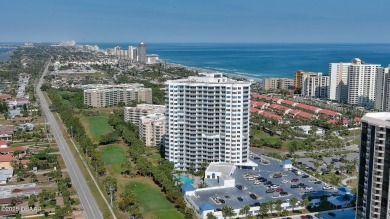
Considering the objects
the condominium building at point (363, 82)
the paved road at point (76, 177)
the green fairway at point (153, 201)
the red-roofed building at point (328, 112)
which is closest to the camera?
the green fairway at point (153, 201)

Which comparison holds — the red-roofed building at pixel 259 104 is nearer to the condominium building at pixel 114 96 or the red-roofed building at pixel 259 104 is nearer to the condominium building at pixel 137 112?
the condominium building at pixel 114 96

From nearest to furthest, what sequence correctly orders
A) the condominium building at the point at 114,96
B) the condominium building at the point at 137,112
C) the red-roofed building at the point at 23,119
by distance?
the condominium building at the point at 137,112 → the red-roofed building at the point at 23,119 → the condominium building at the point at 114,96

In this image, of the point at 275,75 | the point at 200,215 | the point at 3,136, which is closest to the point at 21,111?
the point at 3,136

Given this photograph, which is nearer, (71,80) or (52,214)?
(52,214)

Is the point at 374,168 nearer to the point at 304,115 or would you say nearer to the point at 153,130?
the point at 153,130

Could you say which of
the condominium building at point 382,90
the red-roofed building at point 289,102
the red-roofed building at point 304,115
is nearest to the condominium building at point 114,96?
the red-roofed building at point 289,102

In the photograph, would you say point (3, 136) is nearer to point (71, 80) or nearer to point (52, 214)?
point (52, 214)

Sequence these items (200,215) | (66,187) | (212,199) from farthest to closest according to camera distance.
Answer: (66,187) < (212,199) < (200,215)
